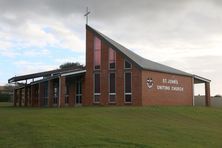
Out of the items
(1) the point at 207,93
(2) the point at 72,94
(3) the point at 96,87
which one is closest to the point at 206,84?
(1) the point at 207,93

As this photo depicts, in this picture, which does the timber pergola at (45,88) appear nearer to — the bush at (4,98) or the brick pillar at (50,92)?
the brick pillar at (50,92)

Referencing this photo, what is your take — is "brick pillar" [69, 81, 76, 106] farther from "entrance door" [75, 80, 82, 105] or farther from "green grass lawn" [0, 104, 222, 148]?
"green grass lawn" [0, 104, 222, 148]

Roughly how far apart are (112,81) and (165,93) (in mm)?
5007

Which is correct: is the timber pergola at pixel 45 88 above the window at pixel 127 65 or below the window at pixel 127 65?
below

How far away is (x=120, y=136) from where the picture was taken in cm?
1612

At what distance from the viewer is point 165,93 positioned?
37.8 meters

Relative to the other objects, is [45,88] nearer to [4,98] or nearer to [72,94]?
[72,94]

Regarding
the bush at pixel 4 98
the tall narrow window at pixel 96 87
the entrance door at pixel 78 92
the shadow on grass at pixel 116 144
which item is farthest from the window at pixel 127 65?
the bush at pixel 4 98

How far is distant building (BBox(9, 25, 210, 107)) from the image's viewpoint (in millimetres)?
35188

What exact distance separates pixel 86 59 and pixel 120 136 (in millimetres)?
22381

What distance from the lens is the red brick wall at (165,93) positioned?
35125mm

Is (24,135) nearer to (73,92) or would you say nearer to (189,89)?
(73,92)

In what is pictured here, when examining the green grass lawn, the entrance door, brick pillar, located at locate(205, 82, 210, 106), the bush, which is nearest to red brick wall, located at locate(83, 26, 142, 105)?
the entrance door

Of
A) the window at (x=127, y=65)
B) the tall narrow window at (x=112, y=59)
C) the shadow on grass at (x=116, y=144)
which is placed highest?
the tall narrow window at (x=112, y=59)
